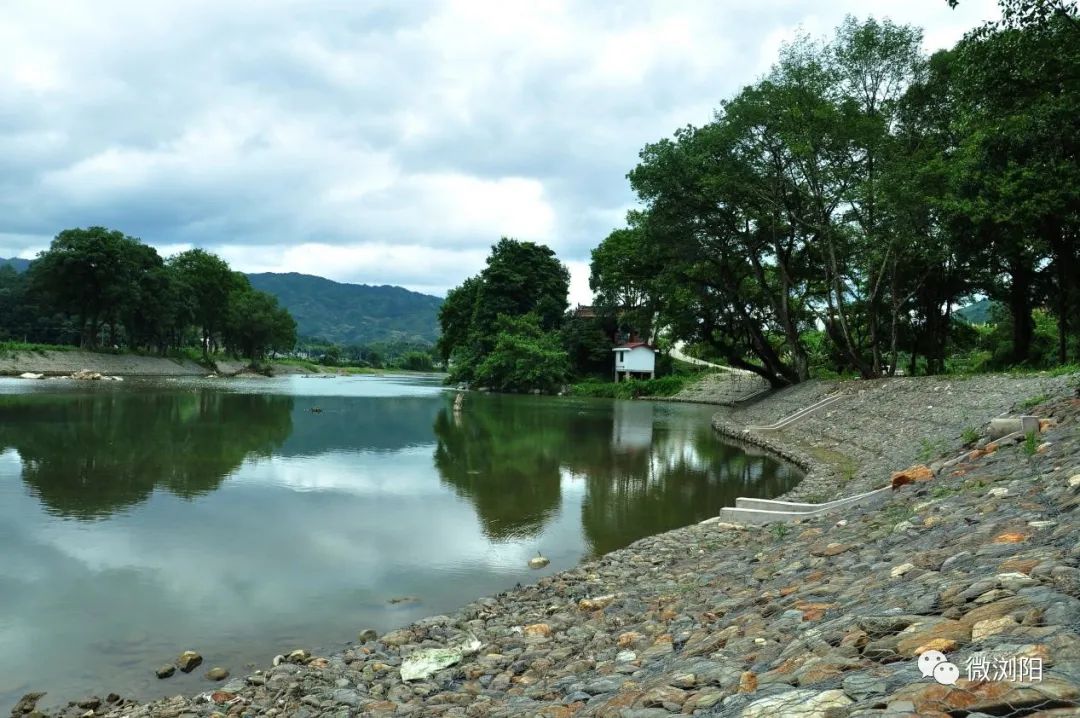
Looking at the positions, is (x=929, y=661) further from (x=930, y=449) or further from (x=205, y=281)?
(x=205, y=281)

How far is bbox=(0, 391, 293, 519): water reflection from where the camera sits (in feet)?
53.8

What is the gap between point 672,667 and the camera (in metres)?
5.44

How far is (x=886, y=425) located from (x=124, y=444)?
1001 inches

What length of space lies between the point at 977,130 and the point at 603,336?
5139 centimetres

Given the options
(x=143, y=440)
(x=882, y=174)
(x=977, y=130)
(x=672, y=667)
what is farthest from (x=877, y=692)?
(x=882, y=174)

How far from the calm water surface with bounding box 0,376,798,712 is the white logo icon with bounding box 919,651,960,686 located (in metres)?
6.33

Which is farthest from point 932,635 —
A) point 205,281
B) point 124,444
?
point 205,281

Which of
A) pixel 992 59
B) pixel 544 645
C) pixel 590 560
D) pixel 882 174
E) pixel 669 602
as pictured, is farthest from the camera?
pixel 882 174

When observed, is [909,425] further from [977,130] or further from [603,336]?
[603,336]

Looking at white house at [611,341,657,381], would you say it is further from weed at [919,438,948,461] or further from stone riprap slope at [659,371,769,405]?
weed at [919,438,948,461]

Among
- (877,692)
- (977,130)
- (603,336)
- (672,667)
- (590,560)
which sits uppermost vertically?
(977,130)

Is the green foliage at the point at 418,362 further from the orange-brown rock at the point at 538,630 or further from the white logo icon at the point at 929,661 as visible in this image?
the white logo icon at the point at 929,661

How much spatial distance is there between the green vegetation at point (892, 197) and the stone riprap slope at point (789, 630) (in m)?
11.4

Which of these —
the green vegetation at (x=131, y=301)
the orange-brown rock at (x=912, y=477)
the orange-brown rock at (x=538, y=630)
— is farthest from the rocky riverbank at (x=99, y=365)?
the orange-brown rock at (x=912, y=477)
